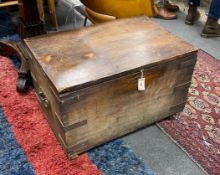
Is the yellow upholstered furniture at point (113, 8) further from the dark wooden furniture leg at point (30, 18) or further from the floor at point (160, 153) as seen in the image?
the floor at point (160, 153)

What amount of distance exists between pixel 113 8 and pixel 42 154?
3.21 ft

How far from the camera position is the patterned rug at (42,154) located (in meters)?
1.20

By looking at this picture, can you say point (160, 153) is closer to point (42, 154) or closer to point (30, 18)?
point (42, 154)

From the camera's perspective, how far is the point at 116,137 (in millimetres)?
1333

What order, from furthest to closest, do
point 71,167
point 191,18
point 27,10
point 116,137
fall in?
point 191,18
point 27,10
point 116,137
point 71,167

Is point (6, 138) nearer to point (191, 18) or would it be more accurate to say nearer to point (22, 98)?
point (22, 98)

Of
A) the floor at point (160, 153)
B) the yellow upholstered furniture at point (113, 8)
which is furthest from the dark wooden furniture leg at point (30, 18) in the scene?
the floor at point (160, 153)

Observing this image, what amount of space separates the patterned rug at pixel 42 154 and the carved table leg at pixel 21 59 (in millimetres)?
145

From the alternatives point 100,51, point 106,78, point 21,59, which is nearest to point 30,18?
point 21,59

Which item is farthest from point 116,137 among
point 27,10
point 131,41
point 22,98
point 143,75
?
point 27,10

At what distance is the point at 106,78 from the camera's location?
1.09 metres

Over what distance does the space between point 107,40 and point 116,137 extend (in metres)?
0.45

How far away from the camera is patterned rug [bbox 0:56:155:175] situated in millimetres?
1201

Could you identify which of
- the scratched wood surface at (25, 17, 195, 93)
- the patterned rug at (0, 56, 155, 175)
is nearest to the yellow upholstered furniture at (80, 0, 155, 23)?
the scratched wood surface at (25, 17, 195, 93)
